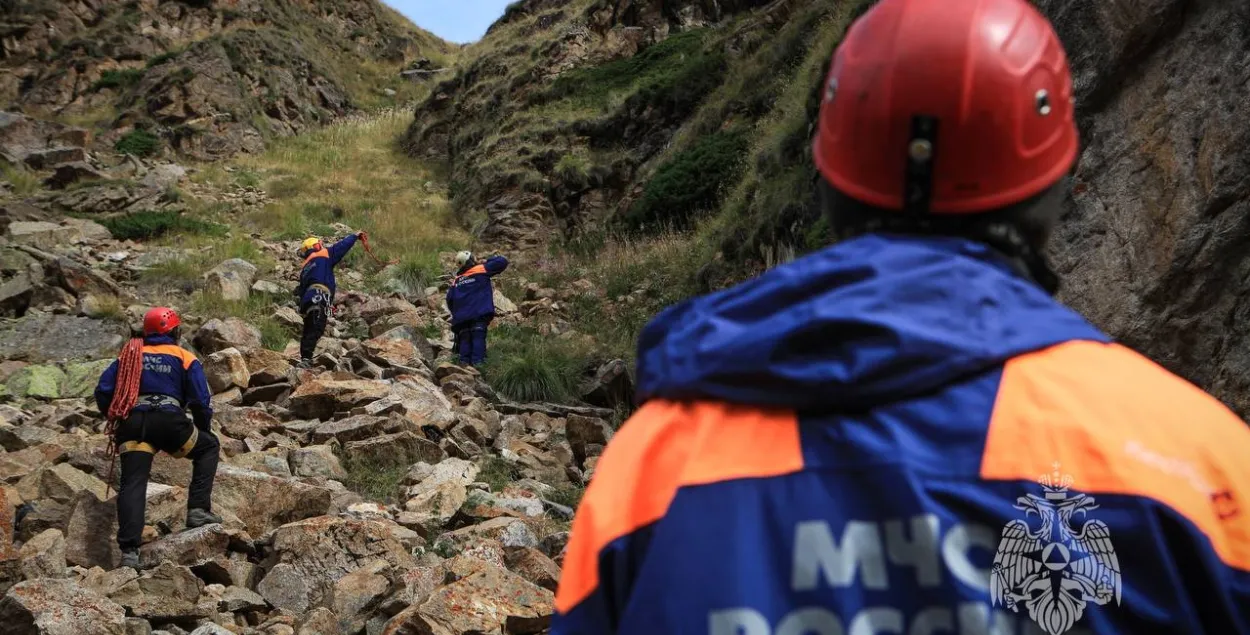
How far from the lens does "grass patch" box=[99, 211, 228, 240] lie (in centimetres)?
1714

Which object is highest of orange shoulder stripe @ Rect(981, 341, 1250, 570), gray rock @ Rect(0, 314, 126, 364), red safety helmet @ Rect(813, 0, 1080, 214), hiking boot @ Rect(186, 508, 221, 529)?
red safety helmet @ Rect(813, 0, 1080, 214)

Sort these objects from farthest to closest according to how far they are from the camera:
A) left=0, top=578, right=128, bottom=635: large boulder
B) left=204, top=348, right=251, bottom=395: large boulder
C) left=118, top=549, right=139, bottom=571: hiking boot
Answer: left=204, top=348, right=251, bottom=395: large boulder → left=118, top=549, right=139, bottom=571: hiking boot → left=0, top=578, right=128, bottom=635: large boulder

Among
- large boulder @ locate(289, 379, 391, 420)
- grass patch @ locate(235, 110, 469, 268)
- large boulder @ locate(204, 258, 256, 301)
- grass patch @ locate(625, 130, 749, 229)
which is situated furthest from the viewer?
grass patch @ locate(235, 110, 469, 268)

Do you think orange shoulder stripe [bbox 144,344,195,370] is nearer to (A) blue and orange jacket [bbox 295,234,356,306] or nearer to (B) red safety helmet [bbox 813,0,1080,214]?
(A) blue and orange jacket [bbox 295,234,356,306]

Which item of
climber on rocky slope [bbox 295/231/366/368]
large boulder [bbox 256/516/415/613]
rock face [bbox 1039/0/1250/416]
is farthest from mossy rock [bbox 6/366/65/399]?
rock face [bbox 1039/0/1250/416]

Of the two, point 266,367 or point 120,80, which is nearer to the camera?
point 266,367

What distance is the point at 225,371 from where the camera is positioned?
377 inches

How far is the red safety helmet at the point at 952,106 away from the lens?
1.17 metres

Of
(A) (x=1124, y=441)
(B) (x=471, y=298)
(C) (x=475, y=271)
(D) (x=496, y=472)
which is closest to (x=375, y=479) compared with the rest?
(D) (x=496, y=472)

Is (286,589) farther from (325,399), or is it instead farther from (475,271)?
(475,271)

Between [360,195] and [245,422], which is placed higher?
[360,195]

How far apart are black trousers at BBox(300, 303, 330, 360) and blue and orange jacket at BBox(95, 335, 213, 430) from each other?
4.41 meters

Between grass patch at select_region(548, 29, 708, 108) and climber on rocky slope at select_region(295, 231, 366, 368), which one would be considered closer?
climber on rocky slope at select_region(295, 231, 366, 368)

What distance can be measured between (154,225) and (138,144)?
9.00 m
